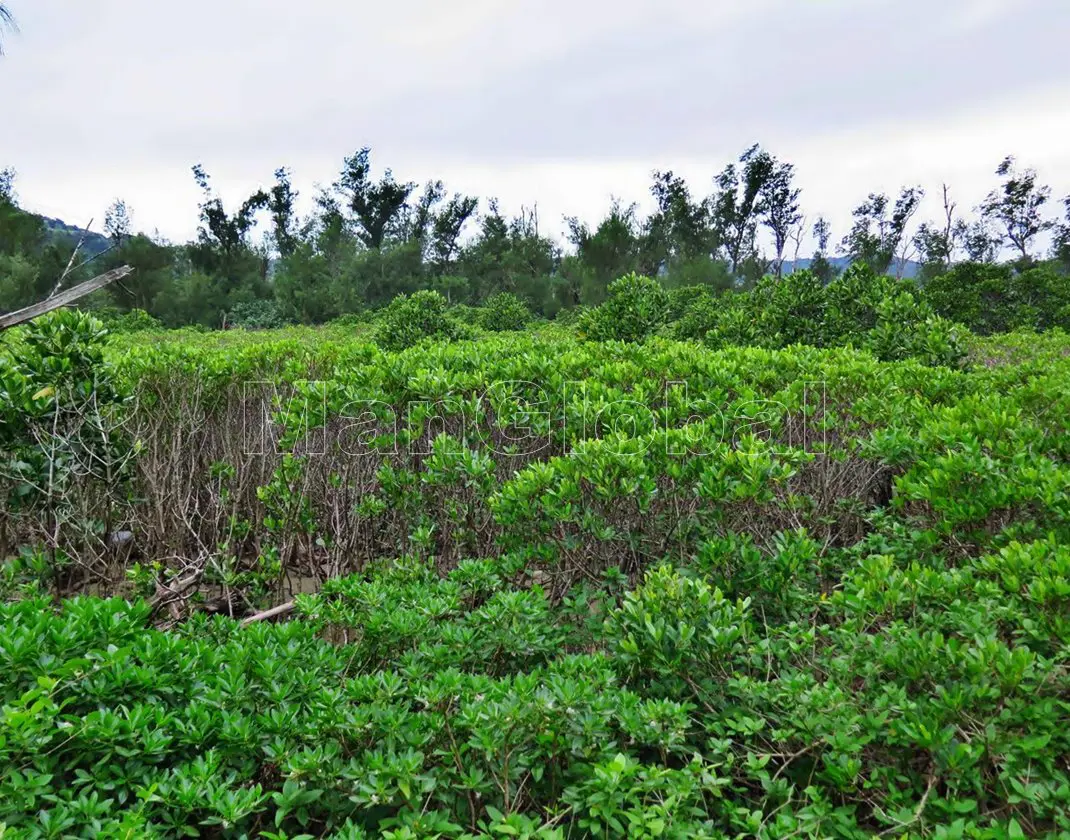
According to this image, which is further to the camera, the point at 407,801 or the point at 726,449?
the point at 726,449

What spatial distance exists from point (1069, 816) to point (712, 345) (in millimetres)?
6730

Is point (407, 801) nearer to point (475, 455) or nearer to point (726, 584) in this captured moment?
point (726, 584)

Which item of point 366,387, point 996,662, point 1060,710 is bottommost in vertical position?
point 1060,710

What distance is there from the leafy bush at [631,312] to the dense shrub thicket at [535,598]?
3089 millimetres

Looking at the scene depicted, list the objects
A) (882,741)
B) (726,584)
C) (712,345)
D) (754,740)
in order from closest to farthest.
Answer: (882,741), (754,740), (726,584), (712,345)

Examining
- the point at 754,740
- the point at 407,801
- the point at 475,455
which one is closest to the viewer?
the point at 407,801

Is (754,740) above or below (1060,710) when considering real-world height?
below

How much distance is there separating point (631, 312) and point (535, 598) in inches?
242

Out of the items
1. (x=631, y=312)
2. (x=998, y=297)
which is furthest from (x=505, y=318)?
(x=998, y=297)

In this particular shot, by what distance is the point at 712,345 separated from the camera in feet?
26.1

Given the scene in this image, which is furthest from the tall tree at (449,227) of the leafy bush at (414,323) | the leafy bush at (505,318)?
the leafy bush at (414,323)

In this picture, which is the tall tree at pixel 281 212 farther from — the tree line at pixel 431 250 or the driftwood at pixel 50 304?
the driftwood at pixel 50 304

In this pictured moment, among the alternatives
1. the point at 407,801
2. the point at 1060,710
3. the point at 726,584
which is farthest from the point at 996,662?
the point at 407,801

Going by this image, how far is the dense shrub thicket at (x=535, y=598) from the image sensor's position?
166 cm
